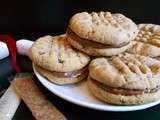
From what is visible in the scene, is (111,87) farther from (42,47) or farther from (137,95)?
(42,47)

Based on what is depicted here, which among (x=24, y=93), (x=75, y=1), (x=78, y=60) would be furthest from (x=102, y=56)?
(x=75, y=1)

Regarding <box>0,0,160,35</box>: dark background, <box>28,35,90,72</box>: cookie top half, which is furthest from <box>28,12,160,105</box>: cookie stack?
<box>0,0,160,35</box>: dark background

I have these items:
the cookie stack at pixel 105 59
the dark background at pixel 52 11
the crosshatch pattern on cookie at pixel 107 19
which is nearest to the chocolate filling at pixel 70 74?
the cookie stack at pixel 105 59

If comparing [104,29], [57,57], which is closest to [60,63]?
[57,57]

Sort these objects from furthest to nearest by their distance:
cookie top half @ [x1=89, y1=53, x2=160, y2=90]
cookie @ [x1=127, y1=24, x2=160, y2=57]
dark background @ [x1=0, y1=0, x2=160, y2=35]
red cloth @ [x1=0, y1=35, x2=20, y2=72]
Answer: dark background @ [x1=0, y1=0, x2=160, y2=35], red cloth @ [x1=0, y1=35, x2=20, y2=72], cookie @ [x1=127, y1=24, x2=160, y2=57], cookie top half @ [x1=89, y1=53, x2=160, y2=90]

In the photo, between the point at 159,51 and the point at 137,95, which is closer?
the point at 137,95

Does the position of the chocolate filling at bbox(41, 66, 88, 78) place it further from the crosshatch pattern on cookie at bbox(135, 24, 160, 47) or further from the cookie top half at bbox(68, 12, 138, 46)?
the crosshatch pattern on cookie at bbox(135, 24, 160, 47)
